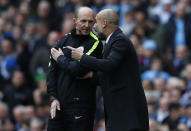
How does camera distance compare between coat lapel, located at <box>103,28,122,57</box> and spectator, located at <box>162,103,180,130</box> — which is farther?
spectator, located at <box>162,103,180,130</box>

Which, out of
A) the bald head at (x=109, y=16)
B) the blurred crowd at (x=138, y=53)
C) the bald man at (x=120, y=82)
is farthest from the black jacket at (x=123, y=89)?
the blurred crowd at (x=138, y=53)

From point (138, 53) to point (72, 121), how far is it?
5.44 meters

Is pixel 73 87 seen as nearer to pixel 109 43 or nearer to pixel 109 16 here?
pixel 109 43

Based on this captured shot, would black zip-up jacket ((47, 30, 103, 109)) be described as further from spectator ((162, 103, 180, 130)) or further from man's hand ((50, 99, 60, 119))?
spectator ((162, 103, 180, 130))

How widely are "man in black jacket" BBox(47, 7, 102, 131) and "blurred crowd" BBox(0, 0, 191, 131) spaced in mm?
3167

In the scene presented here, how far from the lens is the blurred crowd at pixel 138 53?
11.3 metres

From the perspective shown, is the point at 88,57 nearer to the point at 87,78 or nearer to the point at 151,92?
the point at 87,78

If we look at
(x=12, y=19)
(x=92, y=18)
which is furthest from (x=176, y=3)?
(x=92, y=18)

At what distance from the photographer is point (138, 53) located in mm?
12719

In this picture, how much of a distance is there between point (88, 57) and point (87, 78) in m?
0.57

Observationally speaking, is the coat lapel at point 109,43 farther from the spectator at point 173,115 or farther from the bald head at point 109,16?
the spectator at point 173,115

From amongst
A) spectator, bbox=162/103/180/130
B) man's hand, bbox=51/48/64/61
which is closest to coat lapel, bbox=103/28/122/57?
man's hand, bbox=51/48/64/61

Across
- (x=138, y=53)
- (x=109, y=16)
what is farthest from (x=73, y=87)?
(x=138, y=53)

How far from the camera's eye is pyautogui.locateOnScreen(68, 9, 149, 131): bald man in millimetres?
6992
